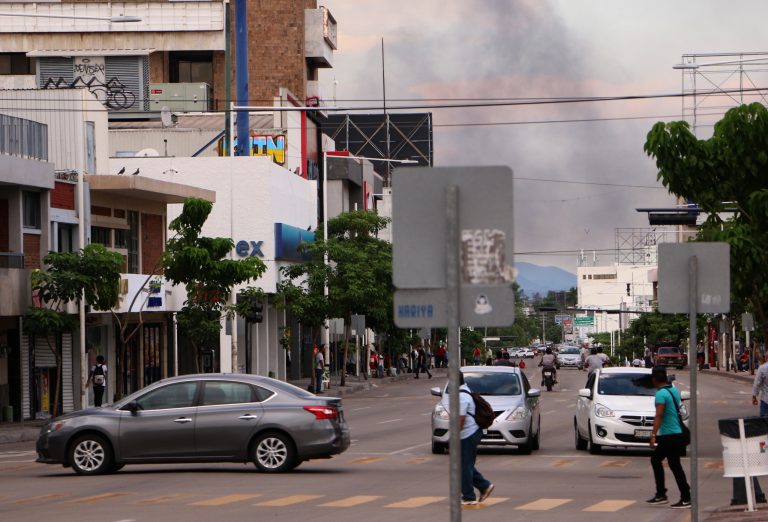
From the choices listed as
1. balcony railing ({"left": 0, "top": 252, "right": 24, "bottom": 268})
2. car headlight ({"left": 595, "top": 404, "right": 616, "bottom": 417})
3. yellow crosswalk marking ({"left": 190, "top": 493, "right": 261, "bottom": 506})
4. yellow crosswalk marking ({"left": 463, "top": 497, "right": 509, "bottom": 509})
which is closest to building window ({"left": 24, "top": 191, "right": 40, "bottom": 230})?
balcony railing ({"left": 0, "top": 252, "right": 24, "bottom": 268})

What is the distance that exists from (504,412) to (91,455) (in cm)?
787

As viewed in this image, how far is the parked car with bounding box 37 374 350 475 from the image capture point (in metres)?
22.7

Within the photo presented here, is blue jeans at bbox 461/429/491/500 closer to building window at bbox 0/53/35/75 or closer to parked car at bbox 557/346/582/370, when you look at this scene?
building window at bbox 0/53/35/75

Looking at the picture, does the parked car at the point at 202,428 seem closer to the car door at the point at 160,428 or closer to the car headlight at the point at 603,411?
the car door at the point at 160,428

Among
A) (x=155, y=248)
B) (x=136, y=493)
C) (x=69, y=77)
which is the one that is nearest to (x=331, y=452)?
(x=136, y=493)

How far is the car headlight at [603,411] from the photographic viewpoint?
2644 centimetres

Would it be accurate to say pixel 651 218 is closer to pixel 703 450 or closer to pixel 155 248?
pixel 155 248

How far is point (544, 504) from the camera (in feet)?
60.4

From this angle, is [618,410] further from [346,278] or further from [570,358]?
[570,358]

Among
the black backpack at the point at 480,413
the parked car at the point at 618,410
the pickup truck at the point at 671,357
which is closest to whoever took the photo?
the black backpack at the point at 480,413

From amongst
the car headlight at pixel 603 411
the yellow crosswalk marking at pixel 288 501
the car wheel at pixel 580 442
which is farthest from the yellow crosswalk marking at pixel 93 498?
the car wheel at pixel 580 442

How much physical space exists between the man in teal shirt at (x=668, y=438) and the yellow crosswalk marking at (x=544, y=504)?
4.09ft

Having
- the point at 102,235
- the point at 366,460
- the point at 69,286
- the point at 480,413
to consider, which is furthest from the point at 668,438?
the point at 102,235

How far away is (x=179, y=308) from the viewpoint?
55094 millimetres
